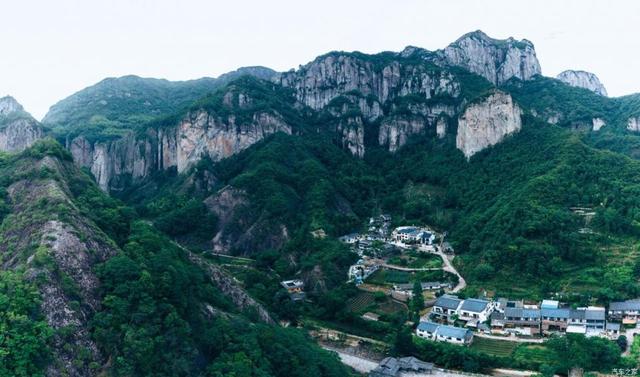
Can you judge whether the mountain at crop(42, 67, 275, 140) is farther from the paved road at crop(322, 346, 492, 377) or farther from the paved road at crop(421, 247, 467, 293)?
the paved road at crop(322, 346, 492, 377)

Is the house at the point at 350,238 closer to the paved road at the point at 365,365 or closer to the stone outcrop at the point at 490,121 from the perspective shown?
the paved road at the point at 365,365

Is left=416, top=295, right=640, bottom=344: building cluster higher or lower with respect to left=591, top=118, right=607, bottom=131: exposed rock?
lower

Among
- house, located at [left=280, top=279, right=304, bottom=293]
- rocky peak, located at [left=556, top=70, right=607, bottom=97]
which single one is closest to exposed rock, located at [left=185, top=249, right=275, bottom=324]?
house, located at [left=280, top=279, right=304, bottom=293]

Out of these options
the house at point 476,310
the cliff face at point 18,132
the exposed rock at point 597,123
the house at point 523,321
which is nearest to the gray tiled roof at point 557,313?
the house at point 523,321

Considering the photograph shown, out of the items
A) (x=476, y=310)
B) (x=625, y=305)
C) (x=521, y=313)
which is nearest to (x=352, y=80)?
(x=476, y=310)

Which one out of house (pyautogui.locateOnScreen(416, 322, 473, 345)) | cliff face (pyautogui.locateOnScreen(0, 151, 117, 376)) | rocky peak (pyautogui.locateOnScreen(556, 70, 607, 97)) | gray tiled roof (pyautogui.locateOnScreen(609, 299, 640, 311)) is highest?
rocky peak (pyautogui.locateOnScreen(556, 70, 607, 97))

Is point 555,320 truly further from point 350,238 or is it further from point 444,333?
point 350,238

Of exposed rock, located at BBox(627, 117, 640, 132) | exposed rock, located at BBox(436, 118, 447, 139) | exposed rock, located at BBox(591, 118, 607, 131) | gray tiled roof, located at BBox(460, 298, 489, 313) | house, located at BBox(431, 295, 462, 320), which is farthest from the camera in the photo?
exposed rock, located at BBox(591, 118, 607, 131)
